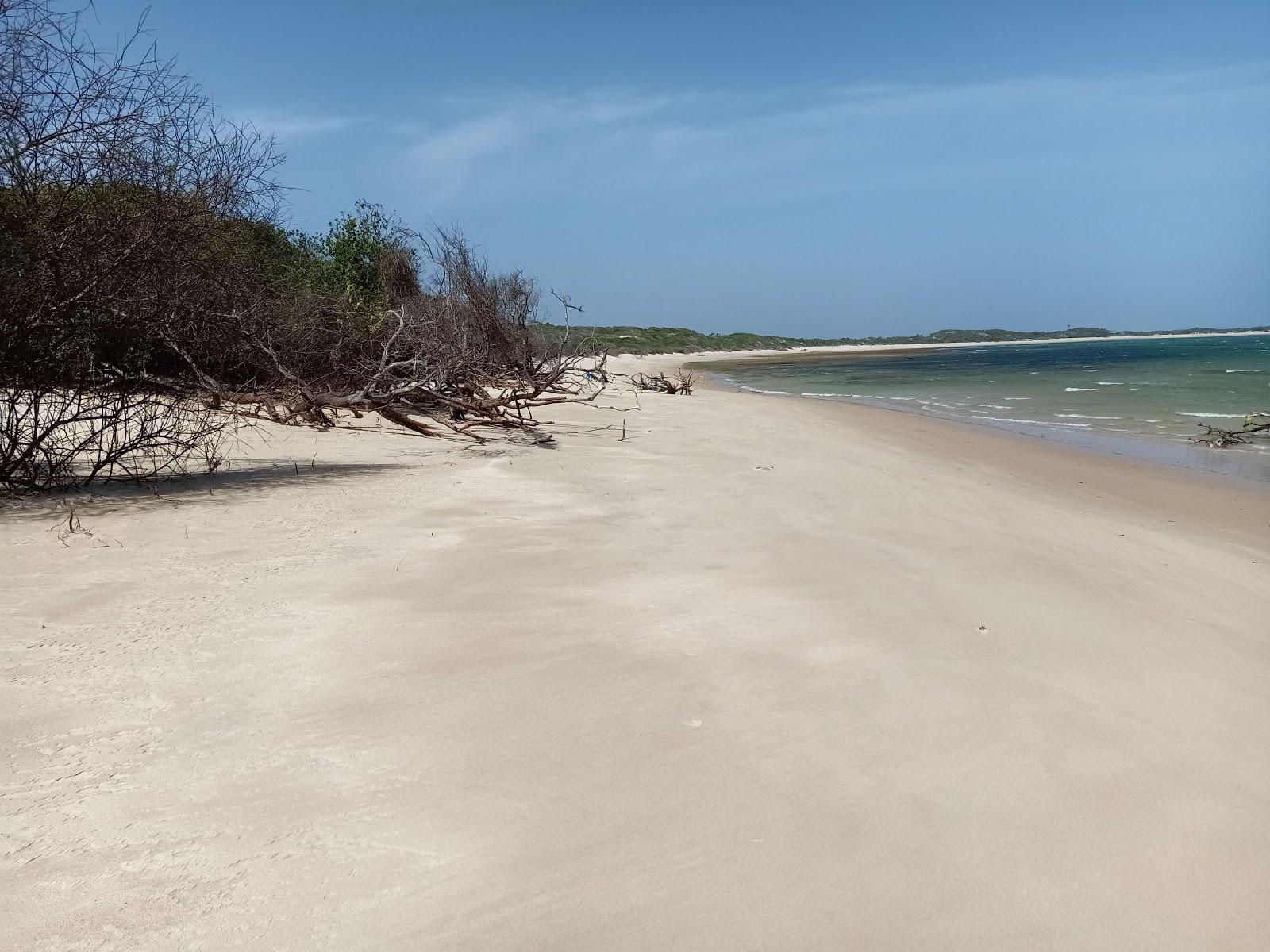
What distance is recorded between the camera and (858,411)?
19266 mm

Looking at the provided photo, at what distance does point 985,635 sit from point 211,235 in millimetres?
6057

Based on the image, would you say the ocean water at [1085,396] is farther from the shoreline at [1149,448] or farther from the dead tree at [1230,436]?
the dead tree at [1230,436]

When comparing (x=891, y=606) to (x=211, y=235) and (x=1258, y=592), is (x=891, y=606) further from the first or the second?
(x=211, y=235)

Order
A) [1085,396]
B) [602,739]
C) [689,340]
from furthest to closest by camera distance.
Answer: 1. [689,340]
2. [1085,396]
3. [602,739]

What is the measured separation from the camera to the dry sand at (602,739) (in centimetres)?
182

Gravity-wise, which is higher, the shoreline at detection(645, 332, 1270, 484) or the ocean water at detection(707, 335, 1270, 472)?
the ocean water at detection(707, 335, 1270, 472)

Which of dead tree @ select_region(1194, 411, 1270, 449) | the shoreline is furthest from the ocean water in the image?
dead tree @ select_region(1194, 411, 1270, 449)

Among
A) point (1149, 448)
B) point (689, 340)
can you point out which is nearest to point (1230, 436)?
point (1149, 448)

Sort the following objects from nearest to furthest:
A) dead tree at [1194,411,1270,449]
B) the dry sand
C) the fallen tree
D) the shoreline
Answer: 1. the dry sand
2. the fallen tree
3. the shoreline
4. dead tree at [1194,411,1270,449]

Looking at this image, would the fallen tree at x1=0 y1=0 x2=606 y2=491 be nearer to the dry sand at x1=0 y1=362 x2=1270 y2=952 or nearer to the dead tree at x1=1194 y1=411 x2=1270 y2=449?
the dry sand at x1=0 y1=362 x2=1270 y2=952

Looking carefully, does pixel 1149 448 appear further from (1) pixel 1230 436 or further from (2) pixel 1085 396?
(2) pixel 1085 396

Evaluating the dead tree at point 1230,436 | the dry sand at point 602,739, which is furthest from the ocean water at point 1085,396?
the dry sand at point 602,739

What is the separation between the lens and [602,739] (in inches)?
98.1

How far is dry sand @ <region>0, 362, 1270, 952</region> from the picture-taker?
5.98 ft
